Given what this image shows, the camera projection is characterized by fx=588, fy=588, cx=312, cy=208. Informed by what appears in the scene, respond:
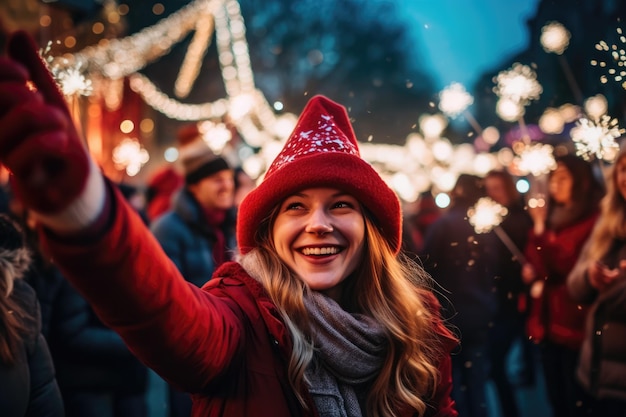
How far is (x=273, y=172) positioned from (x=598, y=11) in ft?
9.38

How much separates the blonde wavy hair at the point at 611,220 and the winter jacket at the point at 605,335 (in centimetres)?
5

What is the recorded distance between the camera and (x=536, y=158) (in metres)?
4.76

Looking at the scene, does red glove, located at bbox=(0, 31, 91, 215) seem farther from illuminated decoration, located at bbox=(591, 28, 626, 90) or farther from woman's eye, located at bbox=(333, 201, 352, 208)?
Result: illuminated decoration, located at bbox=(591, 28, 626, 90)

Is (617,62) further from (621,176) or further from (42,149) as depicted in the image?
(42,149)

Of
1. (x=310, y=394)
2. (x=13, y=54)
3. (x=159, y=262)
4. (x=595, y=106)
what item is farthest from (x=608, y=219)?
(x=13, y=54)

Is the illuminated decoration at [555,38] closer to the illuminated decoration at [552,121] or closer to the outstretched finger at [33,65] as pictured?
the illuminated decoration at [552,121]

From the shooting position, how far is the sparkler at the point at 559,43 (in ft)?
14.0

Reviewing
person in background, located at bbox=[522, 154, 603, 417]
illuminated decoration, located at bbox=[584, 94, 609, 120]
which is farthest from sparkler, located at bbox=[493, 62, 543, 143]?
illuminated decoration, located at bbox=[584, 94, 609, 120]

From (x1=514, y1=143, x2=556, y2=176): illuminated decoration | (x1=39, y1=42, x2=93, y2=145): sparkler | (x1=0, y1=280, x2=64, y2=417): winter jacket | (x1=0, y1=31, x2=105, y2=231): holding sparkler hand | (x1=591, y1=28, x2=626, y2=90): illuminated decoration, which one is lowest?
(x1=0, y1=280, x2=64, y2=417): winter jacket

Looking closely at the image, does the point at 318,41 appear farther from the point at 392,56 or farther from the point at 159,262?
the point at 159,262

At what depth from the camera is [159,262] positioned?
4.15ft

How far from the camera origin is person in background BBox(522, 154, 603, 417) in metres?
4.19

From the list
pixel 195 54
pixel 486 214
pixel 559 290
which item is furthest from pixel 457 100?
pixel 195 54

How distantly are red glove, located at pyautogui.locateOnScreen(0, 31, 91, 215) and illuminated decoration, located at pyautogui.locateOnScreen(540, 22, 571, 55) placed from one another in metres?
4.01
